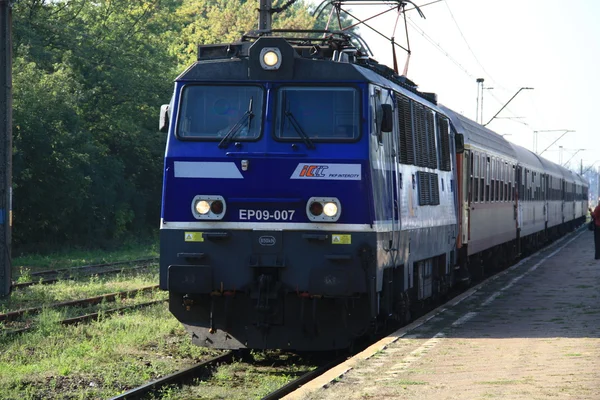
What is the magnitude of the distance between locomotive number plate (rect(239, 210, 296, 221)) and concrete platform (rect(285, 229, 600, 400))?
1664mm

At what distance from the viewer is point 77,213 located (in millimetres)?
33188

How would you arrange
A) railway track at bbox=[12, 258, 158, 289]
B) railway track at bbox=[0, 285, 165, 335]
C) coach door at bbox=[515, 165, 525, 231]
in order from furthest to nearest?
coach door at bbox=[515, 165, 525, 231]
railway track at bbox=[12, 258, 158, 289]
railway track at bbox=[0, 285, 165, 335]

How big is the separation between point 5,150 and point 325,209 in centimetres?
933

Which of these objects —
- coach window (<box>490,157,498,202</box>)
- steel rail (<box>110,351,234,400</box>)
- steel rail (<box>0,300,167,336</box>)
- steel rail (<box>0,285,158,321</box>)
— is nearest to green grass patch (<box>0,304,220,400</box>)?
steel rail (<box>0,300,167,336</box>)

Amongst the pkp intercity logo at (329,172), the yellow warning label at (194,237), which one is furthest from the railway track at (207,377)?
the pkp intercity logo at (329,172)

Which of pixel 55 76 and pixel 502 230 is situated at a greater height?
pixel 55 76

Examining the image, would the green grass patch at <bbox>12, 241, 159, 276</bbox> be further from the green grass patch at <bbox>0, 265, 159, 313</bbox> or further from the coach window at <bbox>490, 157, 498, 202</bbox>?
the coach window at <bbox>490, 157, 498, 202</bbox>

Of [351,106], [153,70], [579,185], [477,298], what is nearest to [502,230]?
[477,298]

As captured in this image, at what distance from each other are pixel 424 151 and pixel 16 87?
58.2 feet

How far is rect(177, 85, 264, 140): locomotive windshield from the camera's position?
11109 mm

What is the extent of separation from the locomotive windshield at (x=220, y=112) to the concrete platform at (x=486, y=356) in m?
2.78

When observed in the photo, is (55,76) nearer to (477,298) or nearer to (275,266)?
(477,298)

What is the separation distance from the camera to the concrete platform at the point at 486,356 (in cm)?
849

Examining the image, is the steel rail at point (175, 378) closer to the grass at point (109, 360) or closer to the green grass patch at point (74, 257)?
the grass at point (109, 360)
